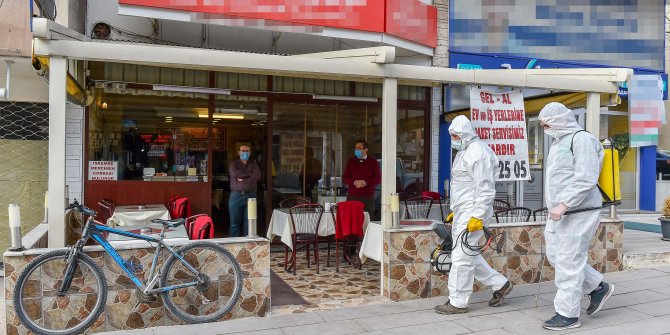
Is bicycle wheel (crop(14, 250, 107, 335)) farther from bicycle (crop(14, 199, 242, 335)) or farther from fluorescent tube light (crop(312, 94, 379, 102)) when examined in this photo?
fluorescent tube light (crop(312, 94, 379, 102))

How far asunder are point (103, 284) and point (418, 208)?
15.3 ft

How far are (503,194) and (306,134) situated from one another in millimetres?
4344

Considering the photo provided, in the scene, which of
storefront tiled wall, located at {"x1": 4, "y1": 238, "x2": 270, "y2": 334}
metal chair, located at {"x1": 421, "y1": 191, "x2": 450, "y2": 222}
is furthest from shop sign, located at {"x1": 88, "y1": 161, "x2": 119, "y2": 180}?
metal chair, located at {"x1": 421, "y1": 191, "x2": 450, "y2": 222}

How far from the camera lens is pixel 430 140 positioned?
10023mm

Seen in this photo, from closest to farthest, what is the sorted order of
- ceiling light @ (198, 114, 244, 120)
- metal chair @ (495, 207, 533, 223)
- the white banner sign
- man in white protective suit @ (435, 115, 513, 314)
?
man in white protective suit @ (435, 115, 513, 314)
the white banner sign
metal chair @ (495, 207, 533, 223)
ceiling light @ (198, 114, 244, 120)

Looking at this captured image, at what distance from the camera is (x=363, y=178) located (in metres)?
7.99

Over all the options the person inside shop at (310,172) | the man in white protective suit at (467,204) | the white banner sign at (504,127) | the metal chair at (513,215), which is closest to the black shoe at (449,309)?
the man in white protective suit at (467,204)

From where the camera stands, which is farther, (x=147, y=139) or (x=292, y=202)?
(x=147, y=139)

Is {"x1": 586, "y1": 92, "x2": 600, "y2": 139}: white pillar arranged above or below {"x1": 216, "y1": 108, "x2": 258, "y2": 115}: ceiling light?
below

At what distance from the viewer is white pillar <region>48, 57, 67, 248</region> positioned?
4.57 m

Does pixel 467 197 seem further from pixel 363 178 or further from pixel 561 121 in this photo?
pixel 363 178

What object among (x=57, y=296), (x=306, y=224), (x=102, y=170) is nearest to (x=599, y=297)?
(x=306, y=224)

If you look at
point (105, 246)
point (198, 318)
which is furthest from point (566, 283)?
point (105, 246)

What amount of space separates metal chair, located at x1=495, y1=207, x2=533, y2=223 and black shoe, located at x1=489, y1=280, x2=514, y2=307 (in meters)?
1.68
